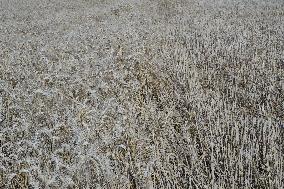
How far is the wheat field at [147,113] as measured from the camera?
8.71 feet

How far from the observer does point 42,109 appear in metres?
3.72

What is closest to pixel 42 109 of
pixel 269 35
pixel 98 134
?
pixel 98 134

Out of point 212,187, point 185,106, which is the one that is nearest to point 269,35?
point 185,106

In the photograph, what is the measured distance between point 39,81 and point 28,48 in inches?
94.6

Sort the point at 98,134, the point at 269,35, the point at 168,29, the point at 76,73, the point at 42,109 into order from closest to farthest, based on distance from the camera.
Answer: the point at 98,134, the point at 42,109, the point at 76,73, the point at 269,35, the point at 168,29

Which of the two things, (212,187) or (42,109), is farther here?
(42,109)

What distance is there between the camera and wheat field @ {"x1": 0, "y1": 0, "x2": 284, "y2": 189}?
265 centimetres

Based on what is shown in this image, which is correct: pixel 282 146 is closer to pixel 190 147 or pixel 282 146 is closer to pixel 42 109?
pixel 190 147

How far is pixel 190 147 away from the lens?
2.85 metres

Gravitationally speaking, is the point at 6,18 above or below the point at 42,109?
below

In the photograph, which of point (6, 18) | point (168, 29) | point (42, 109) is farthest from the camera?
point (6, 18)

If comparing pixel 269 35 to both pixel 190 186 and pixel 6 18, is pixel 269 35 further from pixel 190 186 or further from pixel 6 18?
pixel 6 18

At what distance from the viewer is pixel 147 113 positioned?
11.8ft

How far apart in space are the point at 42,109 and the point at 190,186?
72.9 inches
